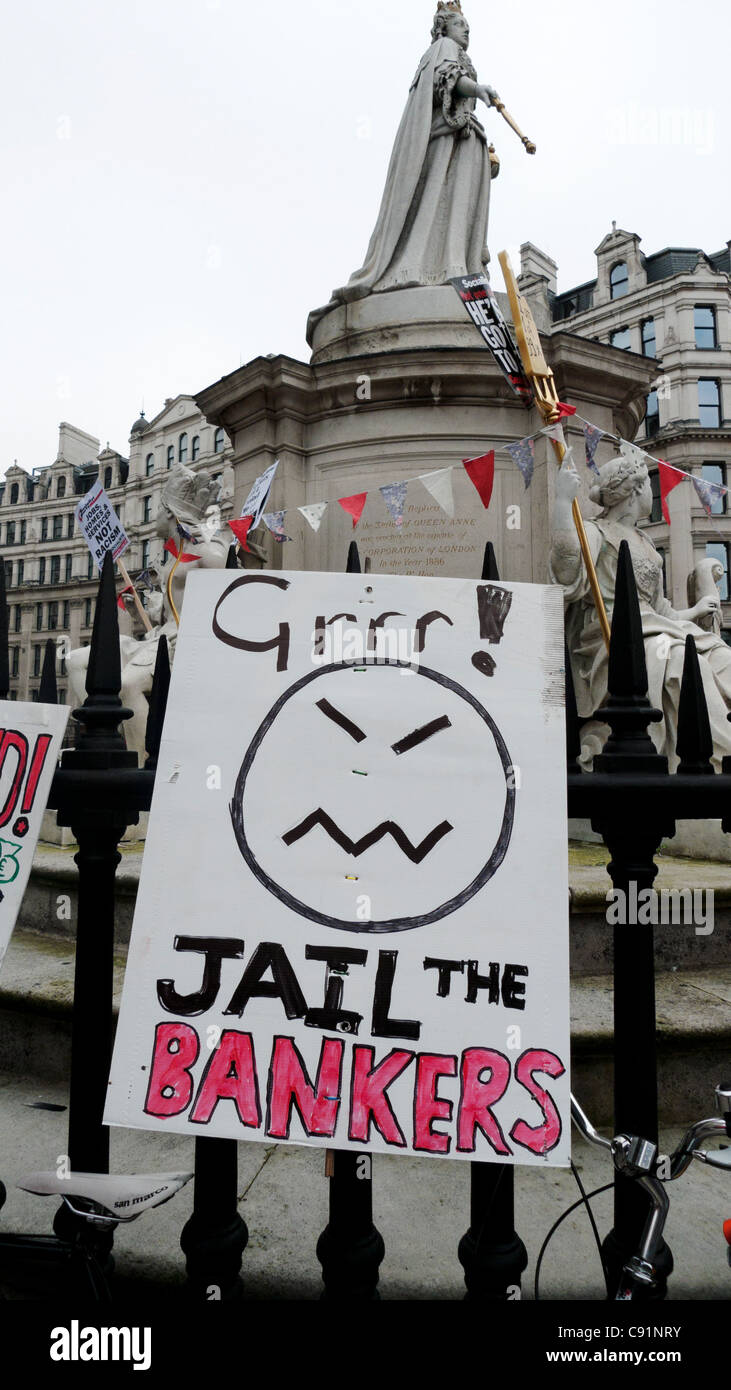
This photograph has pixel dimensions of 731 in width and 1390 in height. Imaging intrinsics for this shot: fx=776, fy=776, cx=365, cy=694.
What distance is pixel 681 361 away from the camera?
34531 millimetres

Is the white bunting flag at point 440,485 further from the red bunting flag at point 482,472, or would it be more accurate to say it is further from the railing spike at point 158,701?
the railing spike at point 158,701

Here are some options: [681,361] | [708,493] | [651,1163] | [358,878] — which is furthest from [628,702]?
[681,361]

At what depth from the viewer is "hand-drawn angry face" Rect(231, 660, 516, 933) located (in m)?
1.38

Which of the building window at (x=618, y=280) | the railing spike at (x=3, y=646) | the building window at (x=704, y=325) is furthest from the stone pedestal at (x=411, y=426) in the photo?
the building window at (x=618, y=280)

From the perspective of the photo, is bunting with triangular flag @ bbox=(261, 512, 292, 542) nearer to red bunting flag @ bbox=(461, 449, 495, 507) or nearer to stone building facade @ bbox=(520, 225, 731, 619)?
red bunting flag @ bbox=(461, 449, 495, 507)

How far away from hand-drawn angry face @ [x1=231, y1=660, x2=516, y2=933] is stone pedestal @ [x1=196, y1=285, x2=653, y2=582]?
551 cm

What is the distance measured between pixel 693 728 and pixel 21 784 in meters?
1.48

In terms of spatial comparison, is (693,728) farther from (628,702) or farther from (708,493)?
(708,493)

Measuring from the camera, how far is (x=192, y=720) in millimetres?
1502

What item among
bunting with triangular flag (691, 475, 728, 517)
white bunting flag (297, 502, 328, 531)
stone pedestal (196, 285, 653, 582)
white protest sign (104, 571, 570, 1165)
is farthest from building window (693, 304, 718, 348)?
white protest sign (104, 571, 570, 1165)

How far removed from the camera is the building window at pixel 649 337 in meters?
36.3

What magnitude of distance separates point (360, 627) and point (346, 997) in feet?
2.29

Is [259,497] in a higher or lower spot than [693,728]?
higher

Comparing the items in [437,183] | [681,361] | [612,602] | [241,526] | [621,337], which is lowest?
[612,602]
